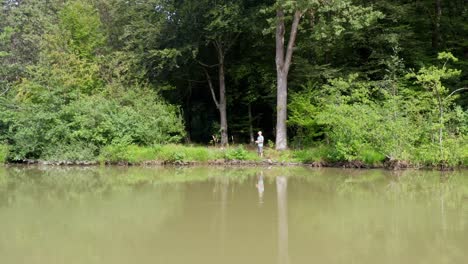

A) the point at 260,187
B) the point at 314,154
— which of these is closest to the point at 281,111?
the point at 314,154

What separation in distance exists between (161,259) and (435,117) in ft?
47.3

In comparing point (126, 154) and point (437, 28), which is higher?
point (437, 28)

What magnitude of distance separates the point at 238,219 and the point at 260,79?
17628 mm

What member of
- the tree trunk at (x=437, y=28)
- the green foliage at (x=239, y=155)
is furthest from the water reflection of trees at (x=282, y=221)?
the tree trunk at (x=437, y=28)

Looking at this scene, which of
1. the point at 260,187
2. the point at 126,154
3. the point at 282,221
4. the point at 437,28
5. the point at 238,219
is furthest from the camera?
the point at 437,28

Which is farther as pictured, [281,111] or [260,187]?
[281,111]

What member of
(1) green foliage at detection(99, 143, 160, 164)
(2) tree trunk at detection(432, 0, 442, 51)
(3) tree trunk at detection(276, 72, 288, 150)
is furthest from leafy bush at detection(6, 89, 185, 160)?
(2) tree trunk at detection(432, 0, 442, 51)

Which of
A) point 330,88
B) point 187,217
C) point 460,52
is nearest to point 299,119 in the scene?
point 330,88

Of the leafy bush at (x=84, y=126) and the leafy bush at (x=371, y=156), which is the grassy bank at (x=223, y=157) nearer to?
the leafy bush at (x=371, y=156)

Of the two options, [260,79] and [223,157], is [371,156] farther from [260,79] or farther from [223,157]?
[260,79]

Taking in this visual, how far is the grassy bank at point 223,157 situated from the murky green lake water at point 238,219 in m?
1.71

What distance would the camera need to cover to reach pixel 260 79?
26438 mm

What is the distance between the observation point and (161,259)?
6.87 meters

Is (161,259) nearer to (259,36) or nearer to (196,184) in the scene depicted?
(196,184)
